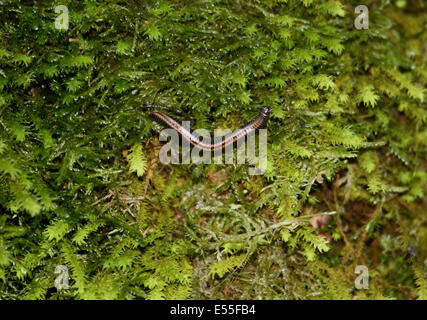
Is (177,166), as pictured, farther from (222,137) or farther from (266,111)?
(266,111)

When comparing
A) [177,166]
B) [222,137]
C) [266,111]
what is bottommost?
[177,166]

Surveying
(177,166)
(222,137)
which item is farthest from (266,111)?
(177,166)

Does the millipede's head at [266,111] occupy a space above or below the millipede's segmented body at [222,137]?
above

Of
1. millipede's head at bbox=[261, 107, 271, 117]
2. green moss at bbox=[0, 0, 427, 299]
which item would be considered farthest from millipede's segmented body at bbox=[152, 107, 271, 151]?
green moss at bbox=[0, 0, 427, 299]

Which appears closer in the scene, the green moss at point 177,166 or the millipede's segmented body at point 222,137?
the green moss at point 177,166

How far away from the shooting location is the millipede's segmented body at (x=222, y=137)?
2.91 meters

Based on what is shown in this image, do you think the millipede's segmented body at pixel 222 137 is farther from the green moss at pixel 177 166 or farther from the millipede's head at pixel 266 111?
the green moss at pixel 177 166

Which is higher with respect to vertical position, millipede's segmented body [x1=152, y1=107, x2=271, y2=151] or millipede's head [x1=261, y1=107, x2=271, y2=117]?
millipede's head [x1=261, y1=107, x2=271, y2=117]

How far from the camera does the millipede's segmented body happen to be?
2910 mm

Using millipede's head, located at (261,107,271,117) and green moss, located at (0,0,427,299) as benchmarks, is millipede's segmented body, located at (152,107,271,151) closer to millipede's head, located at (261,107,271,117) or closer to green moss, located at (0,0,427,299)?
millipede's head, located at (261,107,271,117)

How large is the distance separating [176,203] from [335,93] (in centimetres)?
169

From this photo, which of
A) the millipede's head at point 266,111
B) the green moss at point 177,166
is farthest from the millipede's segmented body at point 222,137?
the green moss at point 177,166

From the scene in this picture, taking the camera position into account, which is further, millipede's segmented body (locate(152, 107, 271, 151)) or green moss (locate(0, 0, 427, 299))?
millipede's segmented body (locate(152, 107, 271, 151))

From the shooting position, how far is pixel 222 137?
295cm
